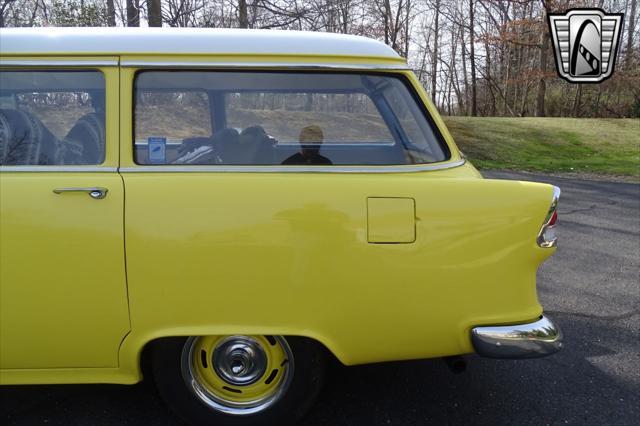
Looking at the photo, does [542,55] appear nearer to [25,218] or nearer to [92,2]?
[92,2]

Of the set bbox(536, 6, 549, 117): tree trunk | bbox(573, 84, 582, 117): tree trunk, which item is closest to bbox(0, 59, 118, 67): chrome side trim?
bbox(536, 6, 549, 117): tree trunk

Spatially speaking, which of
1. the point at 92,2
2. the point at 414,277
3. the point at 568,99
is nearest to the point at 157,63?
the point at 414,277

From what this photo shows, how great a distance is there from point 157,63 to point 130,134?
34 centimetres

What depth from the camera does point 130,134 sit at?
207 cm

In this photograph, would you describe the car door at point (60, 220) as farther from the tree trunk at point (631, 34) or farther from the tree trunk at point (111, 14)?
the tree trunk at point (631, 34)

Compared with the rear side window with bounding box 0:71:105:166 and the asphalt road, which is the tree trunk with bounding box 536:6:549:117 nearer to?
→ the asphalt road

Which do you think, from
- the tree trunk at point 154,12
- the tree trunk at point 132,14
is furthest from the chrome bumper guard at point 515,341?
the tree trunk at point 132,14

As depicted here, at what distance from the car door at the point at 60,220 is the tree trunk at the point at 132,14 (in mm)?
8811

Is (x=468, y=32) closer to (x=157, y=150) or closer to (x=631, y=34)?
(x=631, y=34)

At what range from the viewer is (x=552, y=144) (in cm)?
1602

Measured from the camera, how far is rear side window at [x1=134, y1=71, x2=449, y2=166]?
215cm

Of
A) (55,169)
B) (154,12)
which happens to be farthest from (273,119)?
(154,12)

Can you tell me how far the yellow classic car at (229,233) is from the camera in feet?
6.46

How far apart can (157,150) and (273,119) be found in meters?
0.56
